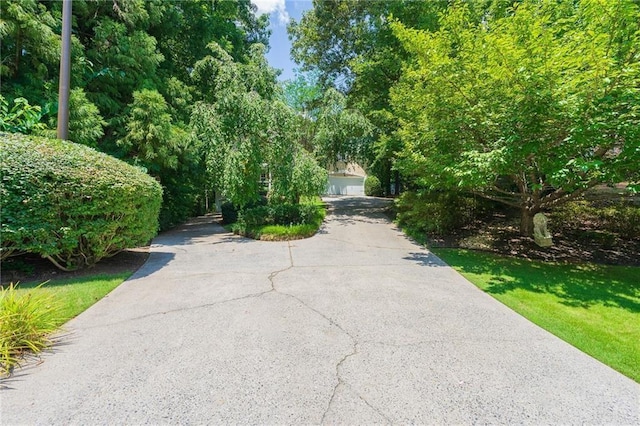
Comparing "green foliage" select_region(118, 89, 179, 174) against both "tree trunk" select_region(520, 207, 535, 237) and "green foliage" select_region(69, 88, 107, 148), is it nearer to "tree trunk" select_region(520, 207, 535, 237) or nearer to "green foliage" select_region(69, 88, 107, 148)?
"green foliage" select_region(69, 88, 107, 148)

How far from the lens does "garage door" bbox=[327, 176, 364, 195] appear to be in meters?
35.4

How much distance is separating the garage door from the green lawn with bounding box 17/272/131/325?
101 ft

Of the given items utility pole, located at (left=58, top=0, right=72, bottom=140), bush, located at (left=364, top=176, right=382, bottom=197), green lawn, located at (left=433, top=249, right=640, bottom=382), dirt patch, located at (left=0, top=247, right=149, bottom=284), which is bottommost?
green lawn, located at (left=433, top=249, right=640, bottom=382)

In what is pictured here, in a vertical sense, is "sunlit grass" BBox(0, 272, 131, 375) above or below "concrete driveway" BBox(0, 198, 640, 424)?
above

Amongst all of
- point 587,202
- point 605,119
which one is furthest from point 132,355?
point 587,202

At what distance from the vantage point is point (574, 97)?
16.0 ft

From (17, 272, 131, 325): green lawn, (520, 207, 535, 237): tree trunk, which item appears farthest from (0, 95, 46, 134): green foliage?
(520, 207, 535, 237): tree trunk

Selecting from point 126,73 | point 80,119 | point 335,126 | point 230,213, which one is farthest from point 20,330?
point 335,126

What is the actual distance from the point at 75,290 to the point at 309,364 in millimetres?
4189

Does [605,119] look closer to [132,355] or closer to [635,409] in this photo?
[635,409]

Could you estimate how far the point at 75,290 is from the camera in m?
4.66

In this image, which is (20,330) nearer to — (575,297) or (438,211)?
(575,297)

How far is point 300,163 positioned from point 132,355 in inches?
307

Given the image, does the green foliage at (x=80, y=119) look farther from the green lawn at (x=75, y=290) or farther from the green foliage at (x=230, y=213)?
the green foliage at (x=230, y=213)
